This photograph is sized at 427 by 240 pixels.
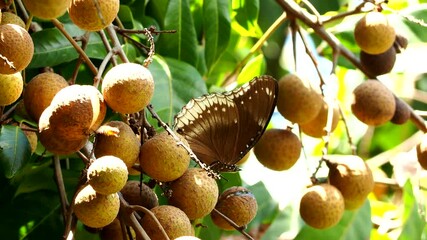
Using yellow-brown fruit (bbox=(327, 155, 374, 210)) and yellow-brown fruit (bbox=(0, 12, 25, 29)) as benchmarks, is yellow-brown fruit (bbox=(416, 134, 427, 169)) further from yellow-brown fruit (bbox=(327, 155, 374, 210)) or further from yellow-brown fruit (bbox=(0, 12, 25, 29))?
yellow-brown fruit (bbox=(0, 12, 25, 29))

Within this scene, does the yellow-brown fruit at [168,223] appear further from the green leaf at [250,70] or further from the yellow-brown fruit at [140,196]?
the green leaf at [250,70]

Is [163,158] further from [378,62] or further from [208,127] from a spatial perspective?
[378,62]

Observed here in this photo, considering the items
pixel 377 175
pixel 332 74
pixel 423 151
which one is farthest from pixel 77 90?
pixel 377 175

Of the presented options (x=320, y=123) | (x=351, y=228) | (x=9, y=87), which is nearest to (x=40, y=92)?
(x=9, y=87)

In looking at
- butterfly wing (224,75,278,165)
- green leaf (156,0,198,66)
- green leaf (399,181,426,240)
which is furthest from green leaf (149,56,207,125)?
green leaf (399,181,426,240)

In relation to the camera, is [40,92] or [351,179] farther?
[351,179]

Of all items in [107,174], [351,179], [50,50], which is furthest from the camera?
[351,179]

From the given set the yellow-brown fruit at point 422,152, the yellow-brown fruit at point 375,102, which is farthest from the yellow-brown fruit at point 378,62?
the yellow-brown fruit at point 422,152
